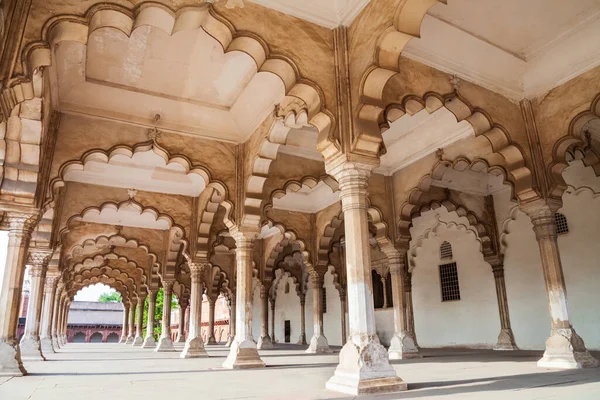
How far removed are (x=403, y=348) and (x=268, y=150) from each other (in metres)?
5.68

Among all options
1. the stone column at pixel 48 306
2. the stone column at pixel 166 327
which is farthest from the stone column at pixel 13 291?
the stone column at pixel 48 306

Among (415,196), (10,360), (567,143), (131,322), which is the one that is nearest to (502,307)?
(415,196)

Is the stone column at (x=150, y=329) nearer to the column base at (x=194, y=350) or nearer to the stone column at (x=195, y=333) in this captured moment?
the stone column at (x=195, y=333)

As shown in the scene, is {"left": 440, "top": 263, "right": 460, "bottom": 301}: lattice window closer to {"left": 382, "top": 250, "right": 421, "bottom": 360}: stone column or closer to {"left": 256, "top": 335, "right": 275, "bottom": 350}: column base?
{"left": 382, "top": 250, "right": 421, "bottom": 360}: stone column

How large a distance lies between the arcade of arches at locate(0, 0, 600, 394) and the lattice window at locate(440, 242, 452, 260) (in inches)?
4.0

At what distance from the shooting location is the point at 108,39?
297 inches

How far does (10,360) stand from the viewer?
7.79 meters

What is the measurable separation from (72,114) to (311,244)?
8927 millimetres

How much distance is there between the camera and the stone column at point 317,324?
14461 millimetres

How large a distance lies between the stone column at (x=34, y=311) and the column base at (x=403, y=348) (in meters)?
9.26

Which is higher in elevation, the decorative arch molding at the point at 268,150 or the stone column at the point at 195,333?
the decorative arch molding at the point at 268,150

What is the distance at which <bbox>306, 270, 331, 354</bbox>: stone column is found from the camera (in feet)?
47.4

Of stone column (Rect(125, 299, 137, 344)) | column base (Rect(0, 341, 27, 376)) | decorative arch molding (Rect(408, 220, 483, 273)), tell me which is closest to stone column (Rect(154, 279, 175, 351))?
decorative arch molding (Rect(408, 220, 483, 273))

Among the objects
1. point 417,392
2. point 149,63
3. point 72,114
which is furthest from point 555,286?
point 72,114
